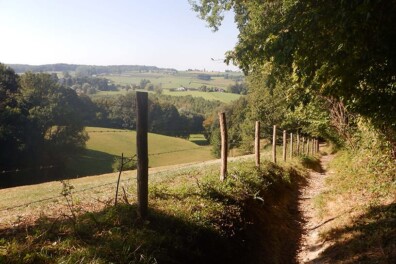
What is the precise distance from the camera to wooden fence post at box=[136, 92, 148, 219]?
5.67 meters

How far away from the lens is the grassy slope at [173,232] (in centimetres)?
446

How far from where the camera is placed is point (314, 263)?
267 inches

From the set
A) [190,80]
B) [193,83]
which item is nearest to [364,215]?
[193,83]

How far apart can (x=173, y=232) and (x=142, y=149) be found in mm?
1570

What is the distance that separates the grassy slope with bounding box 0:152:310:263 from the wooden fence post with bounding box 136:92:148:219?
0.31 metres

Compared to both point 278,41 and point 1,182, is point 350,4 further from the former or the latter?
point 1,182

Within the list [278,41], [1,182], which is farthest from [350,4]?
[1,182]

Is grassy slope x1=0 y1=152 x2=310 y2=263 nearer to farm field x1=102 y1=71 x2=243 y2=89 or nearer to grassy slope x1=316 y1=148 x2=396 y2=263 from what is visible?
grassy slope x1=316 y1=148 x2=396 y2=263

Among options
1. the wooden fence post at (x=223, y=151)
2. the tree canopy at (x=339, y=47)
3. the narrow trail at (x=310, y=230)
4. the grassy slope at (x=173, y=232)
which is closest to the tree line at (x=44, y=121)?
the narrow trail at (x=310, y=230)

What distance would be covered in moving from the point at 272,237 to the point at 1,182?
41530 millimetres

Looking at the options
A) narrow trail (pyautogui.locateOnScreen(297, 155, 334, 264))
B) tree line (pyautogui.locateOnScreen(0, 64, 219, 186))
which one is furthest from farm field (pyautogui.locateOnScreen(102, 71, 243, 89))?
narrow trail (pyautogui.locateOnScreen(297, 155, 334, 264))

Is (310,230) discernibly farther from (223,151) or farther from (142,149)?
(142,149)

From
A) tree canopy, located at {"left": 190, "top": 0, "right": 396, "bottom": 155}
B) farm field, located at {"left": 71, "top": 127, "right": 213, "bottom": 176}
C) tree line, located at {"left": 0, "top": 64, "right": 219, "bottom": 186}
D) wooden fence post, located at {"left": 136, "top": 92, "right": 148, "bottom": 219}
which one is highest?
tree canopy, located at {"left": 190, "top": 0, "right": 396, "bottom": 155}

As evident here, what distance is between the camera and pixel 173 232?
5.62m
